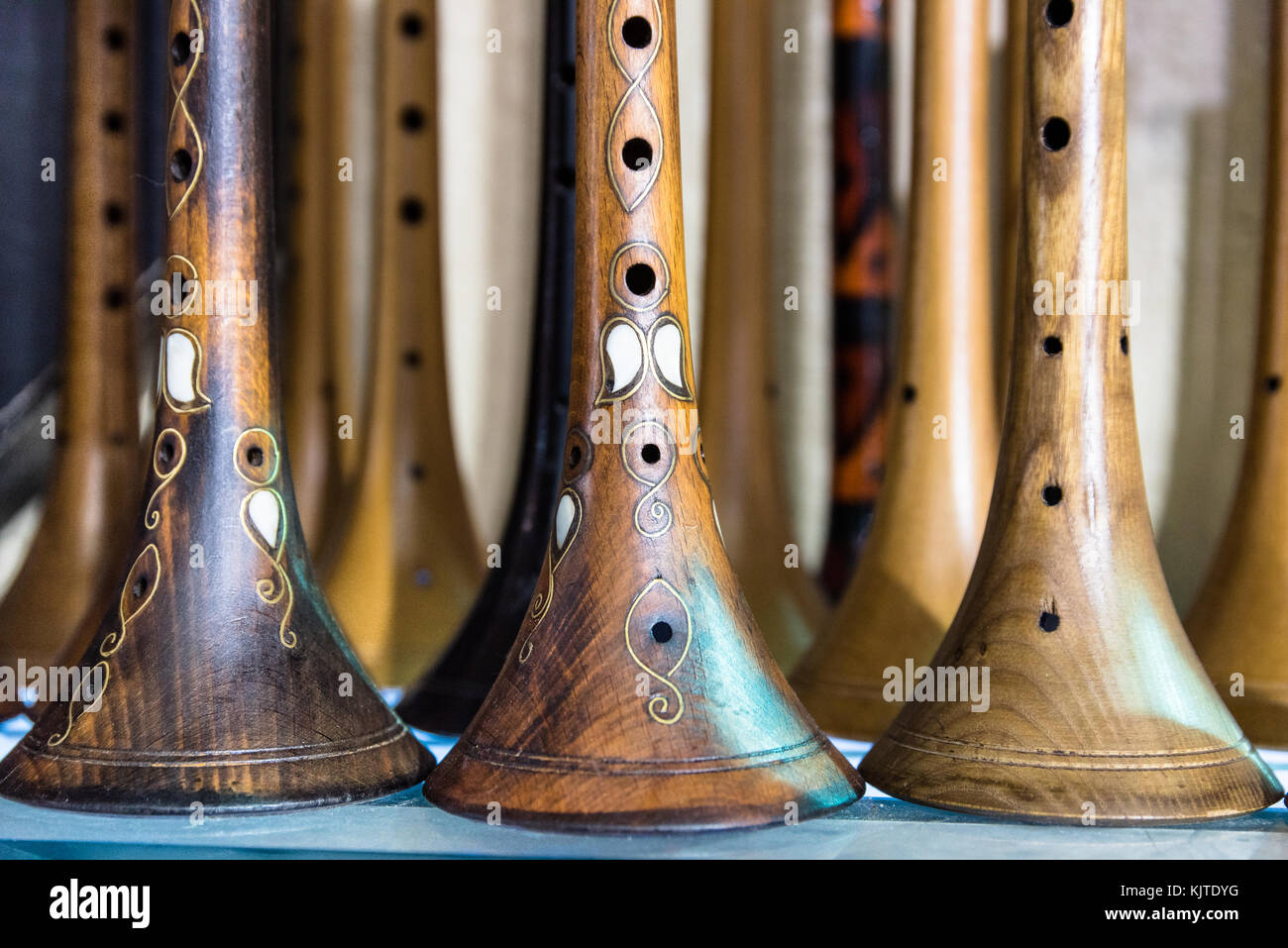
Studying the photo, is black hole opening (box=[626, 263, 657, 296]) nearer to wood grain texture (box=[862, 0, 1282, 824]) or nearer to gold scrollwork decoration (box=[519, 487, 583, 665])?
gold scrollwork decoration (box=[519, 487, 583, 665])

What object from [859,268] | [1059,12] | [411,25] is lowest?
[859,268]

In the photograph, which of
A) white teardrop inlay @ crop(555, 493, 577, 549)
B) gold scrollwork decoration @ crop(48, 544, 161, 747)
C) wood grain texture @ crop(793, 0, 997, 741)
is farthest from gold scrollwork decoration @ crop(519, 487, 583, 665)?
wood grain texture @ crop(793, 0, 997, 741)

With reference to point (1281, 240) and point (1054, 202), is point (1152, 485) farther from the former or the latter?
point (1054, 202)

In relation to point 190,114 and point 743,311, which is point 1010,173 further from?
point 190,114

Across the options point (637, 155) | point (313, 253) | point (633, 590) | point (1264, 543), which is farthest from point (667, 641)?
point (313, 253)

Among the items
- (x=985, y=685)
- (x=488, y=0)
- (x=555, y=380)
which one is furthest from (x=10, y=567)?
(x=985, y=685)

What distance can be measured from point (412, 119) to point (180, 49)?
474 mm

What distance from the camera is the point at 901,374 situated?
3.76 feet

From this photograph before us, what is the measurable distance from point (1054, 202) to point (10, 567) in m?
0.96

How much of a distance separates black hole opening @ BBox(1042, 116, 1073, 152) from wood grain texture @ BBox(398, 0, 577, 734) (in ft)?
1.20

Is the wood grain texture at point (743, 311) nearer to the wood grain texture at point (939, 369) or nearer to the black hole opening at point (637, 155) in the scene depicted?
the wood grain texture at point (939, 369)

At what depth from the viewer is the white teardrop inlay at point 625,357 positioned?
2.63 ft

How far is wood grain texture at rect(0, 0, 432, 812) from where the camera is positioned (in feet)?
2.54

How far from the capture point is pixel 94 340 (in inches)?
47.1
